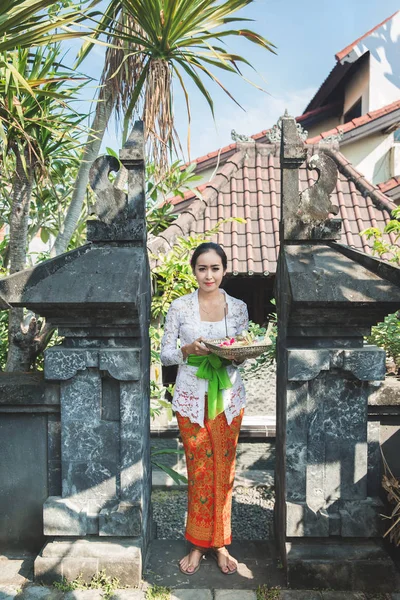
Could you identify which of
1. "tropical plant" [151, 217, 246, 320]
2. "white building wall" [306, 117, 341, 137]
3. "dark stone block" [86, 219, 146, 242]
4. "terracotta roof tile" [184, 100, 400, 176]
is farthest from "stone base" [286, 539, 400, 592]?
"white building wall" [306, 117, 341, 137]

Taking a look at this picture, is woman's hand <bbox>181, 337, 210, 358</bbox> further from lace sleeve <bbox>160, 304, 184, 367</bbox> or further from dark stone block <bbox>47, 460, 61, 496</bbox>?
dark stone block <bbox>47, 460, 61, 496</bbox>

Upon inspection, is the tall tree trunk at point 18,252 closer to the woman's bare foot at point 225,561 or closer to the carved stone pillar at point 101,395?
the carved stone pillar at point 101,395

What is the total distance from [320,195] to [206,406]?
4.19 feet

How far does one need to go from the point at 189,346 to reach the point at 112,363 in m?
0.41

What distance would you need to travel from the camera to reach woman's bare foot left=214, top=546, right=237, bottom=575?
105 inches

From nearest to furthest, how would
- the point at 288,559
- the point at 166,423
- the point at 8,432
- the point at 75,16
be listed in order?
the point at 288,559 < the point at 8,432 < the point at 75,16 < the point at 166,423

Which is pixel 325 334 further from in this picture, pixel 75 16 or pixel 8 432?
pixel 75 16

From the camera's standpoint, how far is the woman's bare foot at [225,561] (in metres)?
2.67

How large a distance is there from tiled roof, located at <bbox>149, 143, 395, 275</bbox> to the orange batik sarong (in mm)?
3420

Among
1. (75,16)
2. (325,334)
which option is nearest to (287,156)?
(325,334)

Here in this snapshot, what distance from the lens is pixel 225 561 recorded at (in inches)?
106

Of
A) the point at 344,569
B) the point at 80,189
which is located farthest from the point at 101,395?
the point at 80,189

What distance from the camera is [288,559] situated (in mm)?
2547

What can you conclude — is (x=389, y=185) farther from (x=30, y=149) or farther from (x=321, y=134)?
(x=30, y=149)
